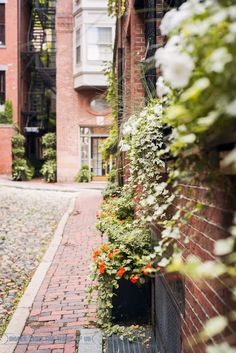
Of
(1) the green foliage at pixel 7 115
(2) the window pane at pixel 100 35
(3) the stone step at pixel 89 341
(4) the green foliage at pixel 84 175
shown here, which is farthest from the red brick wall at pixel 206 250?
(1) the green foliage at pixel 7 115

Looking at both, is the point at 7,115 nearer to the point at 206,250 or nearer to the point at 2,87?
the point at 2,87

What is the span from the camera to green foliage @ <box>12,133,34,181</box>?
23.4 meters

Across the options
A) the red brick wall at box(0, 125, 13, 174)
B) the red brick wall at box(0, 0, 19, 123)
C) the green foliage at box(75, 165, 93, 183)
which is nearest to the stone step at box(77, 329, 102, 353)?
the green foliage at box(75, 165, 93, 183)

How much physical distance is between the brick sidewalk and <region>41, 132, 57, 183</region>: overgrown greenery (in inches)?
553

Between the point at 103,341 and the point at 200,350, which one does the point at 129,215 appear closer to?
the point at 103,341

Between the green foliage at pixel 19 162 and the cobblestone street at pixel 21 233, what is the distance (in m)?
4.75

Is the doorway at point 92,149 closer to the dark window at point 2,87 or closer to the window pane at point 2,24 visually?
the dark window at point 2,87

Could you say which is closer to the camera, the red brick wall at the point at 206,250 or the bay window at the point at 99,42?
the red brick wall at the point at 206,250

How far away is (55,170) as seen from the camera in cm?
2391

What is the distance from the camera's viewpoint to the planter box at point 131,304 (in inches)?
189

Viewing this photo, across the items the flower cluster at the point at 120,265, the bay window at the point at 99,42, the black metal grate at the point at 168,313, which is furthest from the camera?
the bay window at the point at 99,42

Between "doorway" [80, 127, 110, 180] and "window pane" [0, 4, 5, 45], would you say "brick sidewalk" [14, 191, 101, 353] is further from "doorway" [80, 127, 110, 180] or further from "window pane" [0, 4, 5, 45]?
"window pane" [0, 4, 5, 45]

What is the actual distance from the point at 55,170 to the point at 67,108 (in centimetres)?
338

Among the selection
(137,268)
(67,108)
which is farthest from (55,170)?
(137,268)
